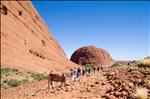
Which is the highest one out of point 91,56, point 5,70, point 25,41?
point 91,56

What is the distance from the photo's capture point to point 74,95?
11820 millimetres

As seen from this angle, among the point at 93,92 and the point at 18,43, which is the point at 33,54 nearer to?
the point at 18,43

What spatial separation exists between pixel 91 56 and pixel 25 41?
147ft

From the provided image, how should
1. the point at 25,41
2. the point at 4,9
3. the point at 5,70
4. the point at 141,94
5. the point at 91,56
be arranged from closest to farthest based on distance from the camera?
the point at 141,94
the point at 5,70
the point at 4,9
the point at 25,41
the point at 91,56

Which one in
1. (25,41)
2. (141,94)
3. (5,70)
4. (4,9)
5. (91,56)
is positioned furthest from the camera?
(91,56)

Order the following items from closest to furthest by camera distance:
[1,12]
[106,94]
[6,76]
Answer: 1. [106,94]
2. [6,76]
3. [1,12]

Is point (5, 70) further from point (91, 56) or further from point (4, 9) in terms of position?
point (91, 56)

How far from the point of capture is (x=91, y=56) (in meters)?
85.5

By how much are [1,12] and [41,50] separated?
1138 cm

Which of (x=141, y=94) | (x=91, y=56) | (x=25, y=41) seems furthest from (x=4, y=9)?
(x=91, y=56)

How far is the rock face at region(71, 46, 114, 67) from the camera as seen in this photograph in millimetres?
84438

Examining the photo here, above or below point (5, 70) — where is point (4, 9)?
above

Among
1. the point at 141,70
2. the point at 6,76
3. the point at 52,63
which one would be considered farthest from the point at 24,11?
the point at 141,70

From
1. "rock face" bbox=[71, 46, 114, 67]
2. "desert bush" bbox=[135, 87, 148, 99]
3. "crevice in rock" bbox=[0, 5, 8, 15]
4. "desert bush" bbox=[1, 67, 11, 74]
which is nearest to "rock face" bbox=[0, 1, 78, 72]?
"crevice in rock" bbox=[0, 5, 8, 15]
